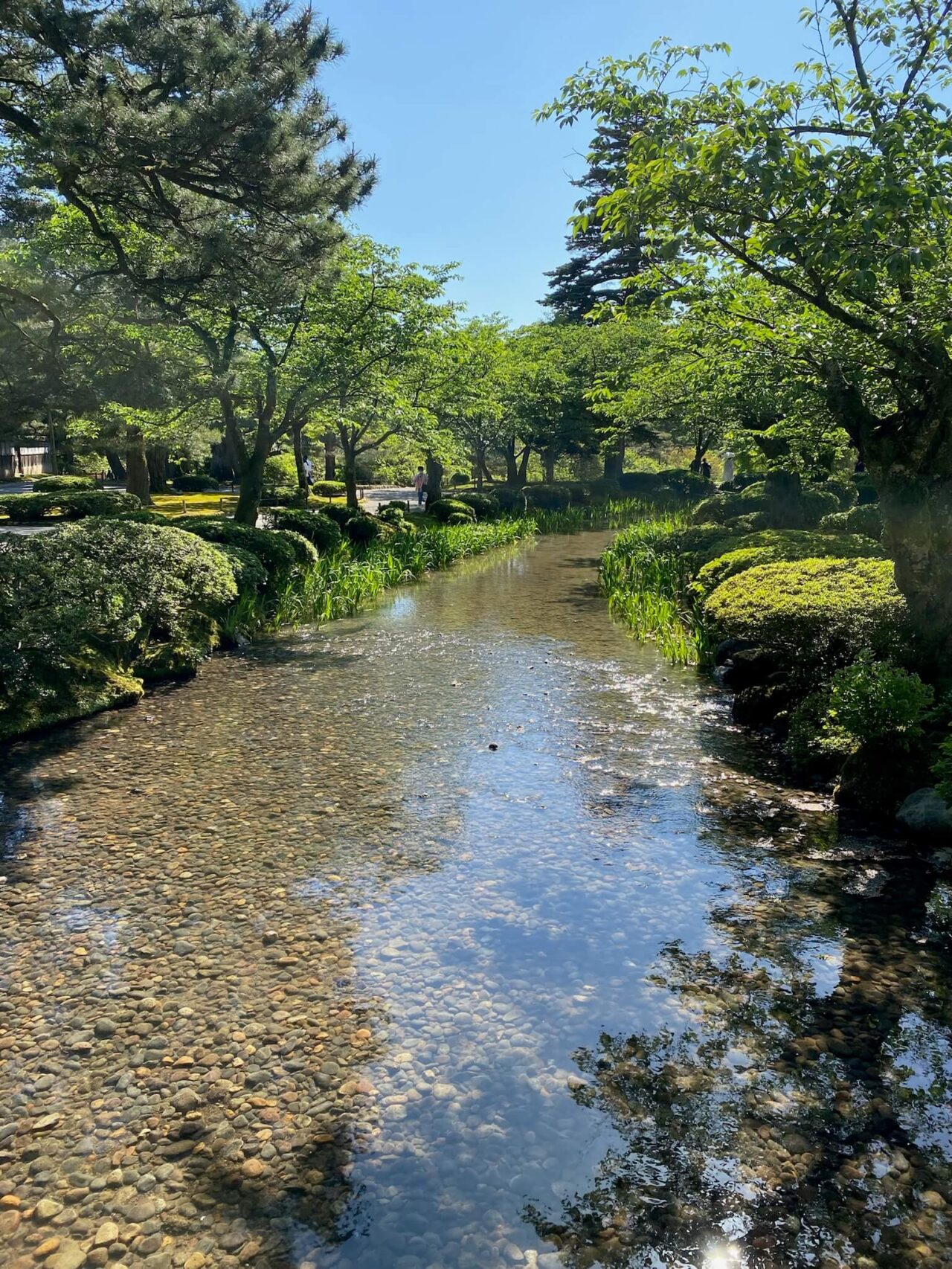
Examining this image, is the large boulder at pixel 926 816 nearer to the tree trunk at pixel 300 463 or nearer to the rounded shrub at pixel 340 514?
the rounded shrub at pixel 340 514

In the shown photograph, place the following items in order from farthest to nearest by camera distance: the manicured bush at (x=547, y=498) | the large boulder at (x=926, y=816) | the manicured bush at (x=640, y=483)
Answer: the manicured bush at (x=640, y=483) → the manicured bush at (x=547, y=498) → the large boulder at (x=926, y=816)

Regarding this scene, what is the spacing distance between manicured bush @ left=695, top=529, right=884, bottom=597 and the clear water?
4.98 metres

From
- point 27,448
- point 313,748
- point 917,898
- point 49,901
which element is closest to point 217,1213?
point 49,901

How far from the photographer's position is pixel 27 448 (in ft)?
148

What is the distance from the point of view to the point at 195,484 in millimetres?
37344

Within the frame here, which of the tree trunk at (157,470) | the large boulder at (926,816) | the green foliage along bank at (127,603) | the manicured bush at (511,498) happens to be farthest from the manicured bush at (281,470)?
the large boulder at (926,816)

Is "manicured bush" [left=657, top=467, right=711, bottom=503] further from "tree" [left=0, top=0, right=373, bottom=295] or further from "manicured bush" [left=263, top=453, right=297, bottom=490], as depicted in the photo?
"tree" [left=0, top=0, right=373, bottom=295]

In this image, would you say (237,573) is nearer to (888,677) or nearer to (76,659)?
(76,659)

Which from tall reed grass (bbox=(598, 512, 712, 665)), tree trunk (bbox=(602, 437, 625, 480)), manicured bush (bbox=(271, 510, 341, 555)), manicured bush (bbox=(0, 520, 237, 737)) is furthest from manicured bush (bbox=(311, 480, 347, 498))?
manicured bush (bbox=(0, 520, 237, 737))

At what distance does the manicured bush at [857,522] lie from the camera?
14.6 meters

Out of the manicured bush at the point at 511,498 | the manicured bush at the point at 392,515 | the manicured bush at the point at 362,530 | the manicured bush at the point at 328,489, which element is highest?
the manicured bush at the point at 328,489

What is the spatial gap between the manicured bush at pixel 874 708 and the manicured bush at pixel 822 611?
0.97 m

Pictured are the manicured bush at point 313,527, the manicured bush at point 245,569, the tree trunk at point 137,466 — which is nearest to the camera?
the manicured bush at point 245,569

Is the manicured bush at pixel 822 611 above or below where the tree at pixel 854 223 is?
below
